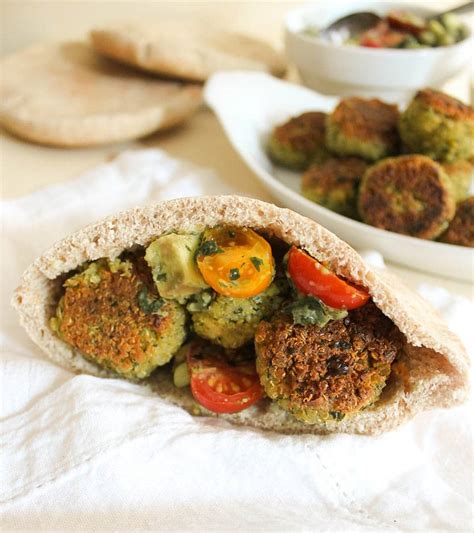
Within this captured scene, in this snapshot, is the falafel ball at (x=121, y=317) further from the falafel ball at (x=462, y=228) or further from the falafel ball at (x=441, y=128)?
the falafel ball at (x=441, y=128)

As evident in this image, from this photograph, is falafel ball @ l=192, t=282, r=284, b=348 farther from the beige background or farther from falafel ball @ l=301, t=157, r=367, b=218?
falafel ball @ l=301, t=157, r=367, b=218

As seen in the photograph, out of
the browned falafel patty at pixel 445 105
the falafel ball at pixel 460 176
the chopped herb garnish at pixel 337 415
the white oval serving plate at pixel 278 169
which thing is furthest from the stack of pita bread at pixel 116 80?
the chopped herb garnish at pixel 337 415

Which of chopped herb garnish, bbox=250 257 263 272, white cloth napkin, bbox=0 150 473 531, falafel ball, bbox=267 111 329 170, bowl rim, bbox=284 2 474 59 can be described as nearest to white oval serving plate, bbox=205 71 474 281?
falafel ball, bbox=267 111 329 170

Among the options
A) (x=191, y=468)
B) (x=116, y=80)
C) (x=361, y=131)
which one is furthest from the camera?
(x=116, y=80)

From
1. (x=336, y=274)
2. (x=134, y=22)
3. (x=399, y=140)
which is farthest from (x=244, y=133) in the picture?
(x=336, y=274)

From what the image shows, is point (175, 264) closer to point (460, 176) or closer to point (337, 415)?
point (337, 415)

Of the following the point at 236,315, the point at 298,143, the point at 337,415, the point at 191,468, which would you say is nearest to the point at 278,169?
the point at 298,143
